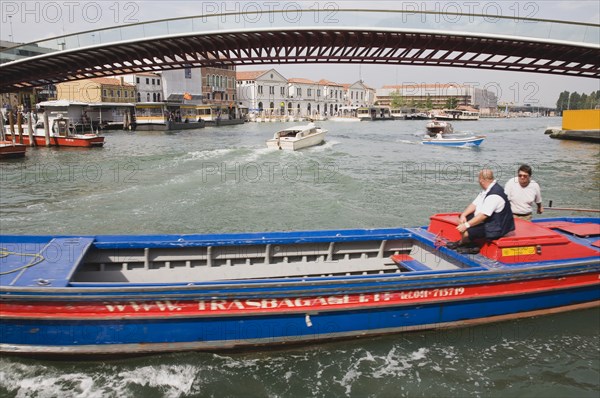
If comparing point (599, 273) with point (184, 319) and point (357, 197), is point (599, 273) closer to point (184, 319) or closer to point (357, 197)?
point (184, 319)

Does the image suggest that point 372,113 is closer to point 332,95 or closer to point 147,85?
point 332,95

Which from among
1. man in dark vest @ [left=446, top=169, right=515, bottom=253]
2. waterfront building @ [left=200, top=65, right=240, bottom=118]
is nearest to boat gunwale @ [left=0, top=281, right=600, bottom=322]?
man in dark vest @ [left=446, top=169, right=515, bottom=253]

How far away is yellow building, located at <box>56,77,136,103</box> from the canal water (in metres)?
36.5

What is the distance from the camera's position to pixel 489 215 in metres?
5.91

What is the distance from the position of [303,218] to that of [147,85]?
69.8 metres

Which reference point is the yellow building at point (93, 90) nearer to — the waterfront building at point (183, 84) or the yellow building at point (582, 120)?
the waterfront building at point (183, 84)

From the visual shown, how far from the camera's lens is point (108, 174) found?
19922mm

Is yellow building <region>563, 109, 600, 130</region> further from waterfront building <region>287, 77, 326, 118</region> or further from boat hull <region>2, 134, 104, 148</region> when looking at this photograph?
waterfront building <region>287, 77, 326, 118</region>

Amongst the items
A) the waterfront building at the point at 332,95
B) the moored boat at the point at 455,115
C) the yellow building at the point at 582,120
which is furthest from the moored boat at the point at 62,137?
the waterfront building at the point at 332,95

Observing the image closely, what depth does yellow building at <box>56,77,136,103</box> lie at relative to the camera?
205 feet

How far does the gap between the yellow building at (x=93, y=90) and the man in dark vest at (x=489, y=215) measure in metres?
65.2

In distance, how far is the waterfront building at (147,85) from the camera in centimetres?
7131

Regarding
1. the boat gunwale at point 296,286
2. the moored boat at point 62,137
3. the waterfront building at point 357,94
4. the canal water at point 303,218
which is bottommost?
the canal water at point 303,218

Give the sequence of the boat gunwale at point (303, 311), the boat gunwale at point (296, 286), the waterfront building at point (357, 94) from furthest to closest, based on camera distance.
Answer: the waterfront building at point (357, 94), the boat gunwale at point (303, 311), the boat gunwale at point (296, 286)
